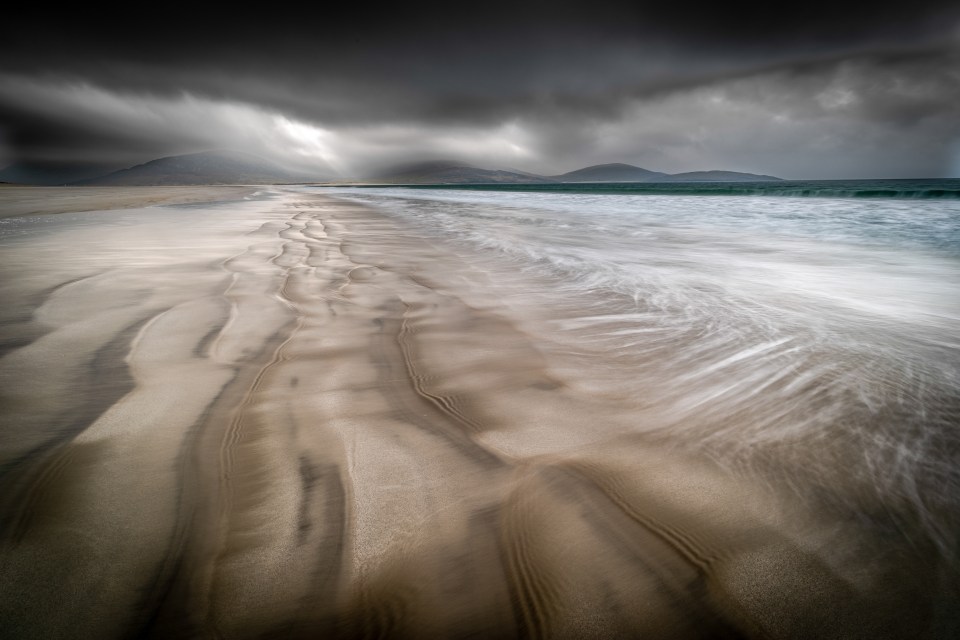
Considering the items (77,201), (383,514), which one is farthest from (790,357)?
(77,201)

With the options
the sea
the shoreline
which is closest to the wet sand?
the sea

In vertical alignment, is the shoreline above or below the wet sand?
below

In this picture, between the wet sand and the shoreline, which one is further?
the shoreline

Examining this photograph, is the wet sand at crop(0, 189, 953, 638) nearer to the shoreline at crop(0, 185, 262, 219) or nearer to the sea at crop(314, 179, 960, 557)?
the sea at crop(314, 179, 960, 557)

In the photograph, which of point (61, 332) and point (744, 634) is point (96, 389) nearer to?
point (61, 332)

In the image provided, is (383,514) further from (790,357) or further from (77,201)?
(77,201)

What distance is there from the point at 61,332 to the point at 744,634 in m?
3.18

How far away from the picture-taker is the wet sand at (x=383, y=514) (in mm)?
881

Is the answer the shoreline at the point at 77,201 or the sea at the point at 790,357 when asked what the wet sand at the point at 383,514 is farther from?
the shoreline at the point at 77,201

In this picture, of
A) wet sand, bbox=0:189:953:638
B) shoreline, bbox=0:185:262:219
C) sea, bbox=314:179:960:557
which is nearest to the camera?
wet sand, bbox=0:189:953:638

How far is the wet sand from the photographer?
0.88 m

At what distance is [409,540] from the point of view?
1.05 m

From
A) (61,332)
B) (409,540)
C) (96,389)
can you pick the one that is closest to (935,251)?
(409,540)

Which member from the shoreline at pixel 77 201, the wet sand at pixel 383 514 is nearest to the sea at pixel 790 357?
the wet sand at pixel 383 514
